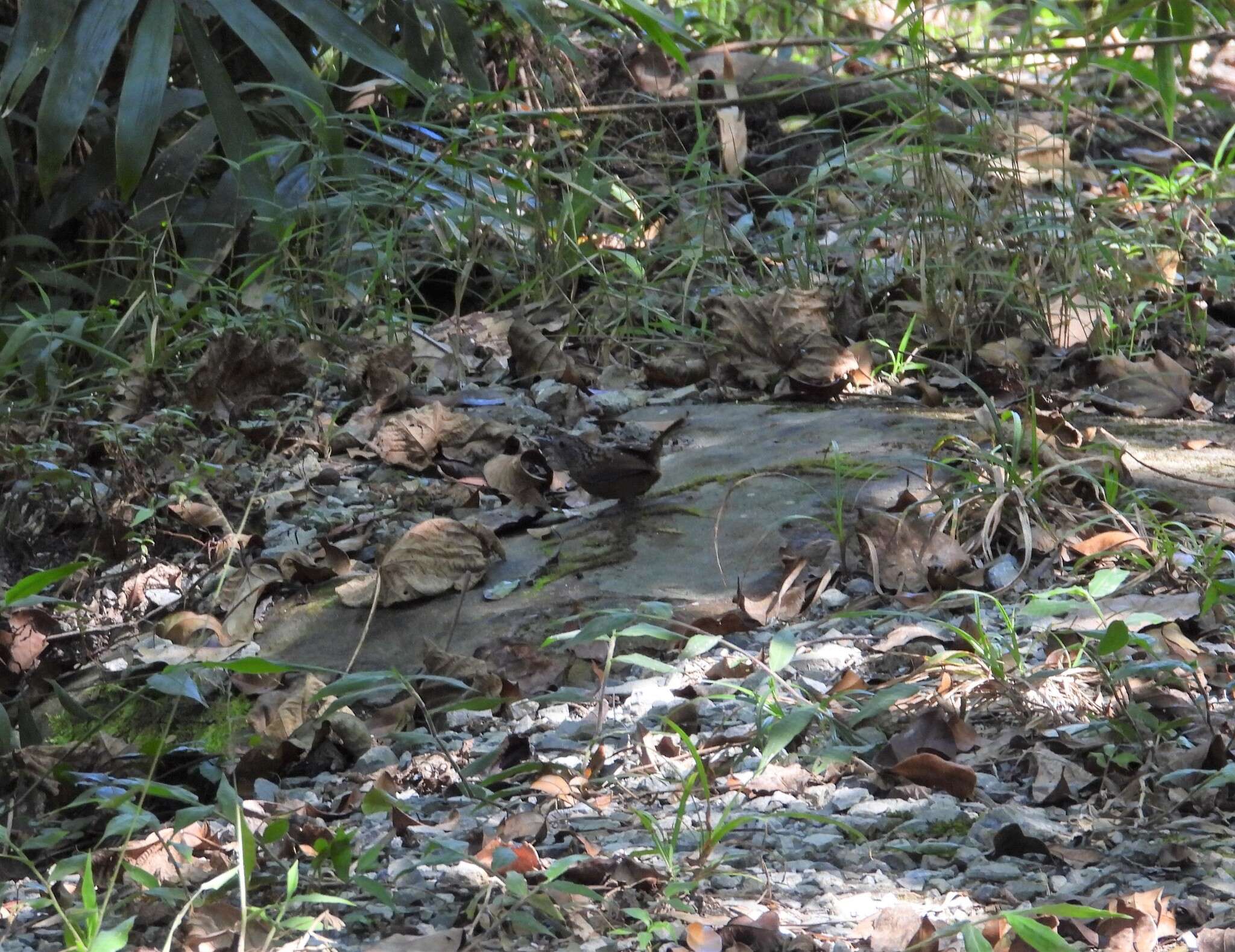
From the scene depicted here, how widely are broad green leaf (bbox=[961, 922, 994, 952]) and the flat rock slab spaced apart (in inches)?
34.6

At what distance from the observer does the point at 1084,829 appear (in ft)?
4.88

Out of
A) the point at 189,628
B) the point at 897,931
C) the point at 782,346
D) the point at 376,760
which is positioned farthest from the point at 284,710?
the point at 782,346

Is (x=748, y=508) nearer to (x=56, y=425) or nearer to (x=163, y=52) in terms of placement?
(x=56, y=425)

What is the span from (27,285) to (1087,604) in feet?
11.8

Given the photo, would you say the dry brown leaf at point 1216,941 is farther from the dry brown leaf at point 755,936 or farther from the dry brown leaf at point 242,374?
the dry brown leaf at point 242,374

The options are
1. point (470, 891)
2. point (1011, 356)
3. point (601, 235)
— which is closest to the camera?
point (470, 891)

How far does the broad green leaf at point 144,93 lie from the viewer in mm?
3650

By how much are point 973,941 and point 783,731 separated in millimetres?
404

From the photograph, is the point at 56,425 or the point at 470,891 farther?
the point at 56,425

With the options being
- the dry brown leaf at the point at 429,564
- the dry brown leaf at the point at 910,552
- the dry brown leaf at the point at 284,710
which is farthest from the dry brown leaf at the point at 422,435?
the dry brown leaf at the point at 910,552

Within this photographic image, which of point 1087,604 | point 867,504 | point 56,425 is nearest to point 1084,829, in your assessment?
point 1087,604

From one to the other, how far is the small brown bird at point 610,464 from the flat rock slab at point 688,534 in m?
0.05

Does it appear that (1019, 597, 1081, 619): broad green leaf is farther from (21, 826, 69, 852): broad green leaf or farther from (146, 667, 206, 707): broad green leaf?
(21, 826, 69, 852): broad green leaf

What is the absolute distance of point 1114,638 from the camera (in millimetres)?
1631
